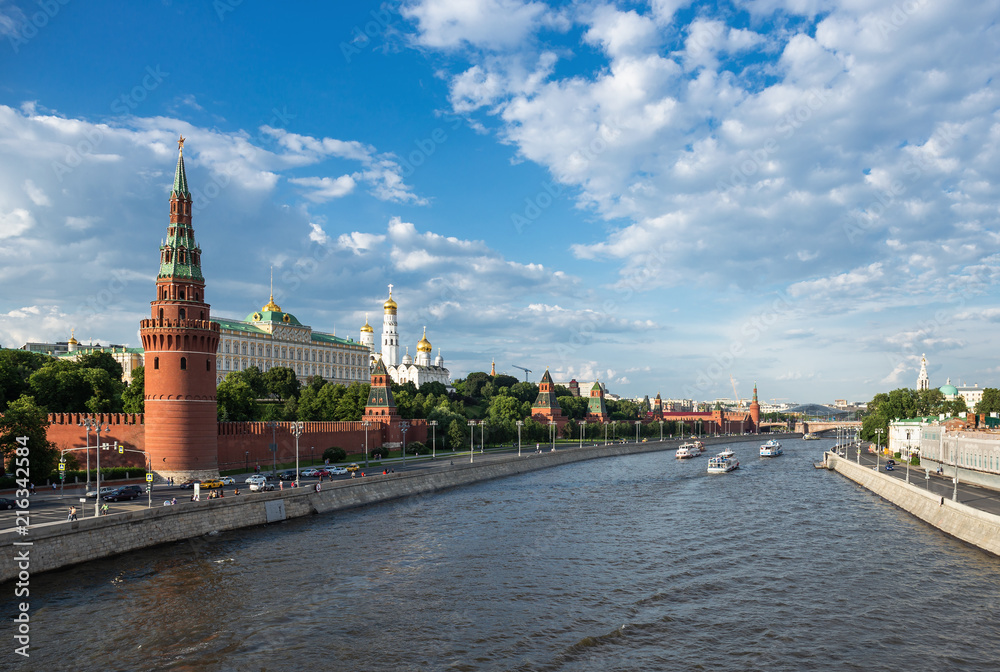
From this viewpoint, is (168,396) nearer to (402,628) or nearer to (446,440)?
(402,628)

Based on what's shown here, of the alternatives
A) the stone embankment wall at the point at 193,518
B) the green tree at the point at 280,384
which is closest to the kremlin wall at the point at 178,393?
the stone embankment wall at the point at 193,518

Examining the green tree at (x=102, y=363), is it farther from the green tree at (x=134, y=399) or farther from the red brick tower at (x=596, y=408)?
the red brick tower at (x=596, y=408)

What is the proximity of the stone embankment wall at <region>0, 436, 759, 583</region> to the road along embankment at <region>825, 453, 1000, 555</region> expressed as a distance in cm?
3837

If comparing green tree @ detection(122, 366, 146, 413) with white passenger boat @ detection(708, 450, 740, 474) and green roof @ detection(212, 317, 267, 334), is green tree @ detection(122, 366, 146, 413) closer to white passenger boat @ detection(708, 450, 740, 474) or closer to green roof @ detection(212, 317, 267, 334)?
green roof @ detection(212, 317, 267, 334)

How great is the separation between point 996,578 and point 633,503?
1108 inches

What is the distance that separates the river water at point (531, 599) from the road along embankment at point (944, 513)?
1.01 meters

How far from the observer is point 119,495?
143ft

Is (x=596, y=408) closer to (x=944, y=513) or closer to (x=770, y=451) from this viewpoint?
(x=770, y=451)

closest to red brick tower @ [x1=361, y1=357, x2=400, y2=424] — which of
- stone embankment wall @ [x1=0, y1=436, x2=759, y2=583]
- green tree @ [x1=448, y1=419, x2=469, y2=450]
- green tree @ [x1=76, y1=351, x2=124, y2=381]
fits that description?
green tree @ [x1=448, y1=419, x2=469, y2=450]

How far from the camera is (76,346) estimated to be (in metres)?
159

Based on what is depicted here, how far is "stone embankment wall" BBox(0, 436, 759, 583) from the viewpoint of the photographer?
1239 inches

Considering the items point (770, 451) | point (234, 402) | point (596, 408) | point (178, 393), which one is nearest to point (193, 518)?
point (178, 393)

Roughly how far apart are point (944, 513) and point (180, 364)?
186 feet

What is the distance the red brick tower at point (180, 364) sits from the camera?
55562 mm
